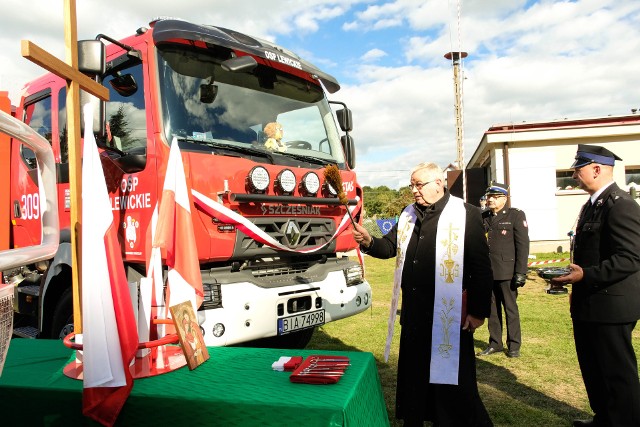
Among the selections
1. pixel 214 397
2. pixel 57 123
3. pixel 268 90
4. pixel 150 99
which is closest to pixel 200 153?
pixel 150 99

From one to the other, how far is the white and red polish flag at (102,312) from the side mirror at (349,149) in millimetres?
3515

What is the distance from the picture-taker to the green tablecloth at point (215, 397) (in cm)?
157

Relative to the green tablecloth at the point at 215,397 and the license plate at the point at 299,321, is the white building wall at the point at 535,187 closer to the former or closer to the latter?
the license plate at the point at 299,321

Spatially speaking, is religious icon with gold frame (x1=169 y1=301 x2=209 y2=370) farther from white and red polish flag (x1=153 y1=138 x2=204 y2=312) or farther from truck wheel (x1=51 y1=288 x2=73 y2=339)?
truck wheel (x1=51 y1=288 x2=73 y2=339)

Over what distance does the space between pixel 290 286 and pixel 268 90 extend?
1772mm

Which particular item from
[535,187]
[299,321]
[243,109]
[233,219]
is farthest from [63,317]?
[535,187]

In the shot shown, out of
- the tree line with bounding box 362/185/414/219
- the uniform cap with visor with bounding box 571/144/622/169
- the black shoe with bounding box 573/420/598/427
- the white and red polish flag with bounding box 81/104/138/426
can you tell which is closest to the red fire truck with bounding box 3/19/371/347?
the white and red polish flag with bounding box 81/104/138/426

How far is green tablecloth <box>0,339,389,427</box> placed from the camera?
1567 mm

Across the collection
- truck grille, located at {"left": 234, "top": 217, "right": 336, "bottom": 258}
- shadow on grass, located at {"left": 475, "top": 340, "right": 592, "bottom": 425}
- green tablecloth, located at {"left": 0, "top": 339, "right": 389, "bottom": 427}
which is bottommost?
shadow on grass, located at {"left": 475, "top": 340, "right": 592, "bottom": 425}

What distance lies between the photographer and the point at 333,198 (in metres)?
4.59

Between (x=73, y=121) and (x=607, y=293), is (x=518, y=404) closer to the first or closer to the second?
(x=607, y=293)

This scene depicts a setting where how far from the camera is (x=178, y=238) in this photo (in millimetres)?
2396

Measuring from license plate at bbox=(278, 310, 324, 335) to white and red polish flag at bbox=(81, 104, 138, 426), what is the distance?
6.74 feet

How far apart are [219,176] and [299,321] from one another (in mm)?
1328
